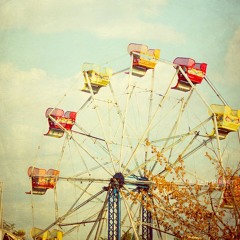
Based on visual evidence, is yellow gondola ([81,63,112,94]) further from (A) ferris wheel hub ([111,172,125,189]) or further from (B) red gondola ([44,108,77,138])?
(A) ferris wheel hub ([111,172,125,189])

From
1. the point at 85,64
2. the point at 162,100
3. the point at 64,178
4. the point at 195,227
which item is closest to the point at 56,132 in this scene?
the point at 64,178

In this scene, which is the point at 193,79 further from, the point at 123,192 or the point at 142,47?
the point at 123,192

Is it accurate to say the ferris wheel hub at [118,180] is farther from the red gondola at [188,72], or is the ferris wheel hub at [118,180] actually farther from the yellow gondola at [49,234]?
the yellow gondola at [49,234]

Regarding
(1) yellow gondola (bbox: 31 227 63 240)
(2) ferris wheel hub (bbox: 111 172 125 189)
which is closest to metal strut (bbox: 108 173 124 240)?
(2) ferris wheel hub (bbox: 111 172 125 189)

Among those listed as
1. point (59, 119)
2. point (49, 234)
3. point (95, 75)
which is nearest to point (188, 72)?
point (95, 75)

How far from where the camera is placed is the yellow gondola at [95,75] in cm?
2477

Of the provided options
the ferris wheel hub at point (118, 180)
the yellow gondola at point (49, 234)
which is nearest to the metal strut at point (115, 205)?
the ferris wheel hub at point (118, 180)

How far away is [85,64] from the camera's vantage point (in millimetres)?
24750

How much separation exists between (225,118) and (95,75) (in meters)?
7.15

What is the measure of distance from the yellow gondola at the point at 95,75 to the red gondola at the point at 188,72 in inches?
146

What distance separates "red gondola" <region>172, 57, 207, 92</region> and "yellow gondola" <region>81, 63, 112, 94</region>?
3.71 m

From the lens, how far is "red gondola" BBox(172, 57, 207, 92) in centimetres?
2427

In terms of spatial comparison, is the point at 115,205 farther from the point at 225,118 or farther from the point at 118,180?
the point at 225,118

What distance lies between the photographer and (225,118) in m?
23.4
